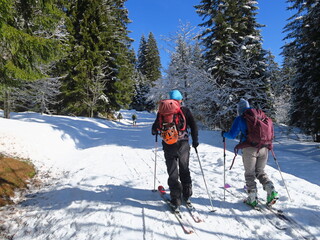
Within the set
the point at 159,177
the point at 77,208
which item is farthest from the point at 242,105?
the point at 77,208

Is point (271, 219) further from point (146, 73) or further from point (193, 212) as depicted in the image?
point (146, 73)

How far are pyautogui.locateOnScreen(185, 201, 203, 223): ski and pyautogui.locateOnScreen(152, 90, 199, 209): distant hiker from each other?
11 centimetres

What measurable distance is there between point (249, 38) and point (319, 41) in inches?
231

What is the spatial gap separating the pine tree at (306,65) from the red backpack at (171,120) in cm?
1007

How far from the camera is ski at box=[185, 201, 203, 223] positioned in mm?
3339

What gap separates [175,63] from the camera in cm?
2188

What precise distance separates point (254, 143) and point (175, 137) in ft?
4.76

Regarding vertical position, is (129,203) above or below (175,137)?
below

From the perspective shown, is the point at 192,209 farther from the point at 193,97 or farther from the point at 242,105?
the point at 193,97

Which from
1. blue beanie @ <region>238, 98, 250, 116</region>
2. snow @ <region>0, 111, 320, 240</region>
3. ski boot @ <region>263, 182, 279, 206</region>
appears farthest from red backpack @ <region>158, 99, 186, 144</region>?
ski boot @ <region>263, 182, 279, 206</region>

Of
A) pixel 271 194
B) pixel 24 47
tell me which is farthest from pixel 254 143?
pixel 24 47

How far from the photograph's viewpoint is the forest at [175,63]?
5820 millimetres

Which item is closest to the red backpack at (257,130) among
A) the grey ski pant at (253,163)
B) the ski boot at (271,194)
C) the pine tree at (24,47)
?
the grey ski pant at (253,163)

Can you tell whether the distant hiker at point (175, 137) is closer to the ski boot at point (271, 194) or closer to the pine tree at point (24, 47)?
the ski boot at point (271, 194)
